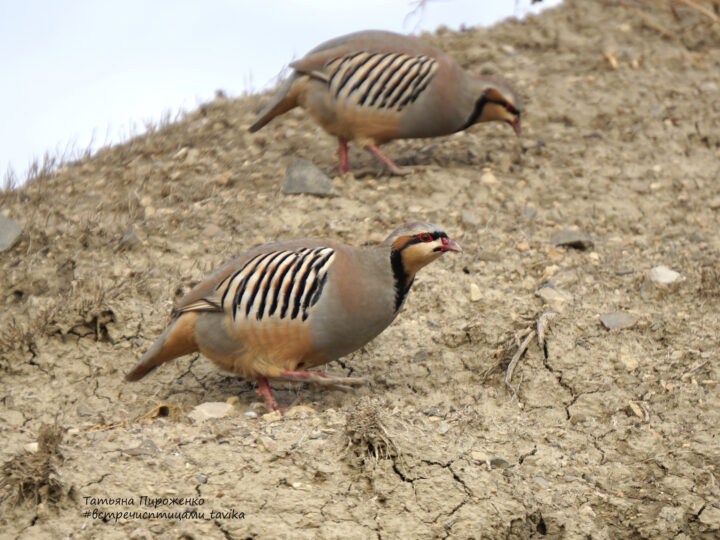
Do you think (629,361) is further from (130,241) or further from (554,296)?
(130,241)

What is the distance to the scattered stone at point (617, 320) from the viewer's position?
540 cm

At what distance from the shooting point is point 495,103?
7426 millimetres

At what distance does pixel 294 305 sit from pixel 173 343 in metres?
0.66

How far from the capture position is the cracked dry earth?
12.5 feet

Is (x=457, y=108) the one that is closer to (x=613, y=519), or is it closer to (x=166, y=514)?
(x=613, y=519)

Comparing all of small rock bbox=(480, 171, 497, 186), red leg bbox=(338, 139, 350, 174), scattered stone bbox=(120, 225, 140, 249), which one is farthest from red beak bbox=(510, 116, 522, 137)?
scattered stone bbox=(120, 225, 140, 249)

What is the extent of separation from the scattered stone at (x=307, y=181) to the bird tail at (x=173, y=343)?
8.25 ft

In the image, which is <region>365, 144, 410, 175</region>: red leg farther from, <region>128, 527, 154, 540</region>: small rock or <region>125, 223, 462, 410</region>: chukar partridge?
<region>128, 527, 154, 540</region>: small rock

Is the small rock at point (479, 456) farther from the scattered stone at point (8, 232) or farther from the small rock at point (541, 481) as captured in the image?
the scattered stone at point (8, 232)

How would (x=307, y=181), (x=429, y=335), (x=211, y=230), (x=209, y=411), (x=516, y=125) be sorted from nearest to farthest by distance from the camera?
1. (x=209, y=411)
2. (x=429, y=335)
3. (x=211, y=230)
4. (x=307, y=181)
5. (x=516, y=125)

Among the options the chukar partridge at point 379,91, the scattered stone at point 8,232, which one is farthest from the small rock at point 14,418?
the chukar partridge at point 379,91

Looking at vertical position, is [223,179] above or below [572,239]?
above

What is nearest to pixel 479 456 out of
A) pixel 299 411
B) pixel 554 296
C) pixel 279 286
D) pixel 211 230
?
pixel 299 411

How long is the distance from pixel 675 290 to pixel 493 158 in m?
2.36
